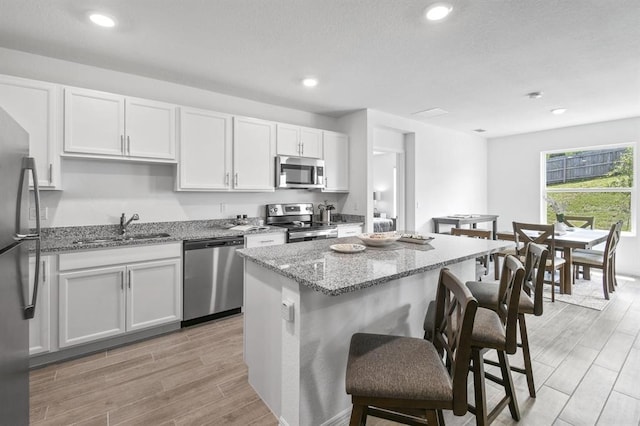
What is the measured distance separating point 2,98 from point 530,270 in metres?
3.98

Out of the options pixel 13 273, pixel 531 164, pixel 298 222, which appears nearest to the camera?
pixel 13 273

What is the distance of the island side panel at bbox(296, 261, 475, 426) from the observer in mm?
1532

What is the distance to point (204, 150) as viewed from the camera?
3.39 m

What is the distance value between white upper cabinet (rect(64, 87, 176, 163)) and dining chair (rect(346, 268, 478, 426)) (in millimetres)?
2729

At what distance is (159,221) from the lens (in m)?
3.40

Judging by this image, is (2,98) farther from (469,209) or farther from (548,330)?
(469,209)

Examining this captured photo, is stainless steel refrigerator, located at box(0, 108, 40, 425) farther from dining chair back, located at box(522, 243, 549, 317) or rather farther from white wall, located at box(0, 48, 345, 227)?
dining chair back, located at box(522, 243, 549, 317)

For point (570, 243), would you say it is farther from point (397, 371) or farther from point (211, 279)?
point (211, 279)

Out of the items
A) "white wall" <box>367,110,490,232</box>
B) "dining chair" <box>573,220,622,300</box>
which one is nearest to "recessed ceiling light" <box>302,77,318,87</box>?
"white wall" <box>367,110,490,232</box>

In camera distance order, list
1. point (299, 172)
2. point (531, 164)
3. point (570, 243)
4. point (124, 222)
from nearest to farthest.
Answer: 1. point (124, 222)
2. point (570, 243)
3. point (299, 172)
4. point (531, 164)

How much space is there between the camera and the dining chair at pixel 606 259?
3.86 metres

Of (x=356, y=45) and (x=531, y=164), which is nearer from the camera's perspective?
(x=356, y=45)

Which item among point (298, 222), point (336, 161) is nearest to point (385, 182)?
point (336, 161)

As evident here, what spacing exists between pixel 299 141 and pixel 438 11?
94.2 inches
